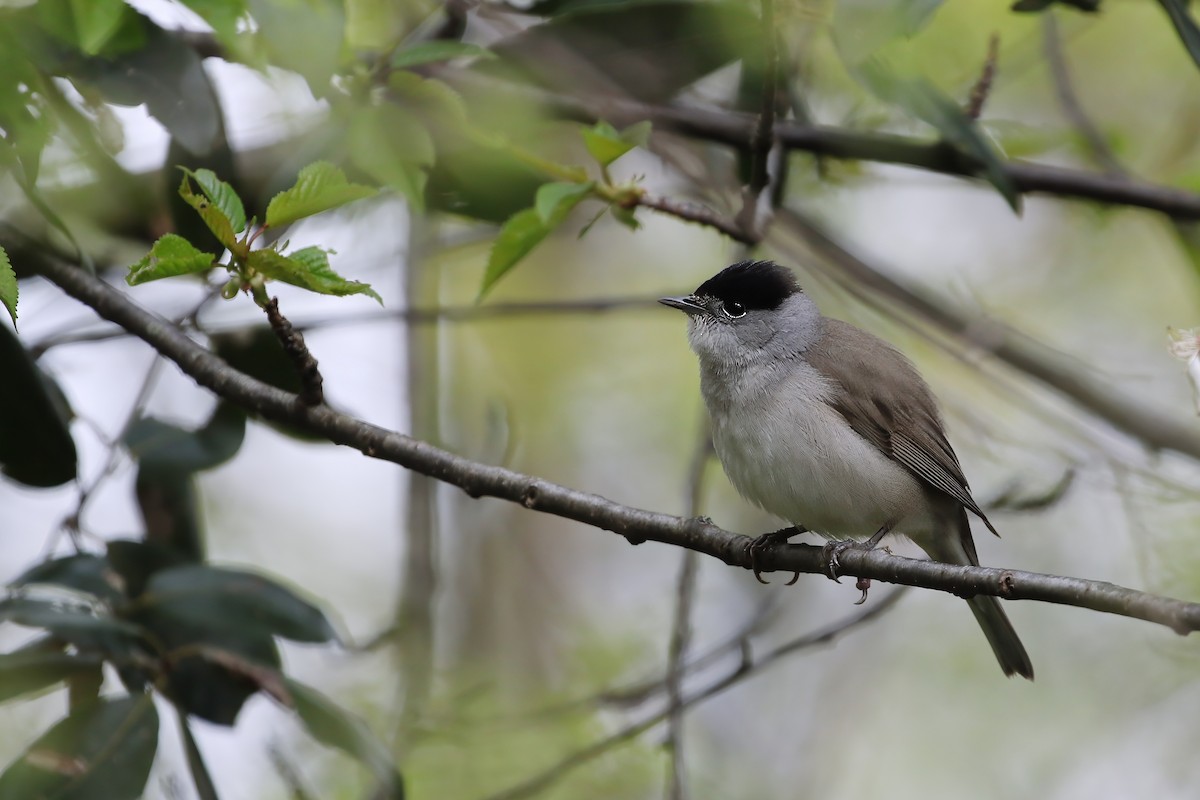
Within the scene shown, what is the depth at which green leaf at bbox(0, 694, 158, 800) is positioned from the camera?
2855 millimetres

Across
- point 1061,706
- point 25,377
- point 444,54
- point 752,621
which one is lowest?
point 1061,706

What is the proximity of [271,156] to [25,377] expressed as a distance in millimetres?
1524

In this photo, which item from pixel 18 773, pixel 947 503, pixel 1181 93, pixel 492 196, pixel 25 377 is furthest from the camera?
pixel 1181 93

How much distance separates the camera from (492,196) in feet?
11.7

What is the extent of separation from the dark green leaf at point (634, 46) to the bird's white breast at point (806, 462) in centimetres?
104

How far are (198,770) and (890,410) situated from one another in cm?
244

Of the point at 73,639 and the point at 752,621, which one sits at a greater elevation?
the point at 73,639

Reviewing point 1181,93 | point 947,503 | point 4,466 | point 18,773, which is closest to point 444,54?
point 4,466

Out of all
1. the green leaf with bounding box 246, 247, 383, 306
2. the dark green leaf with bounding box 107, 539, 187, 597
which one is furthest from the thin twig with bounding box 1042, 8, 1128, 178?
the dark green leaf with bounding box 107, 539, 187, 597

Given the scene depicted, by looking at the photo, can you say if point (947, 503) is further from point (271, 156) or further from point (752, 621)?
point (271, 156)

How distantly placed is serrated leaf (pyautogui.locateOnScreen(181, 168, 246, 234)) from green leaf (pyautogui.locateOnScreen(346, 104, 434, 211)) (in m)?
0.42

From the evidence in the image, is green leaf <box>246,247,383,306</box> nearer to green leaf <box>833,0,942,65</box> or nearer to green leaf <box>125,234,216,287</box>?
green leaf <box>125,234,216,287</box>

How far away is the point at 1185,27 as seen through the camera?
3.09 m

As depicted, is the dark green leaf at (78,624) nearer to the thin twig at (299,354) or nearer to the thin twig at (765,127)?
the thin twig at (299,354)
